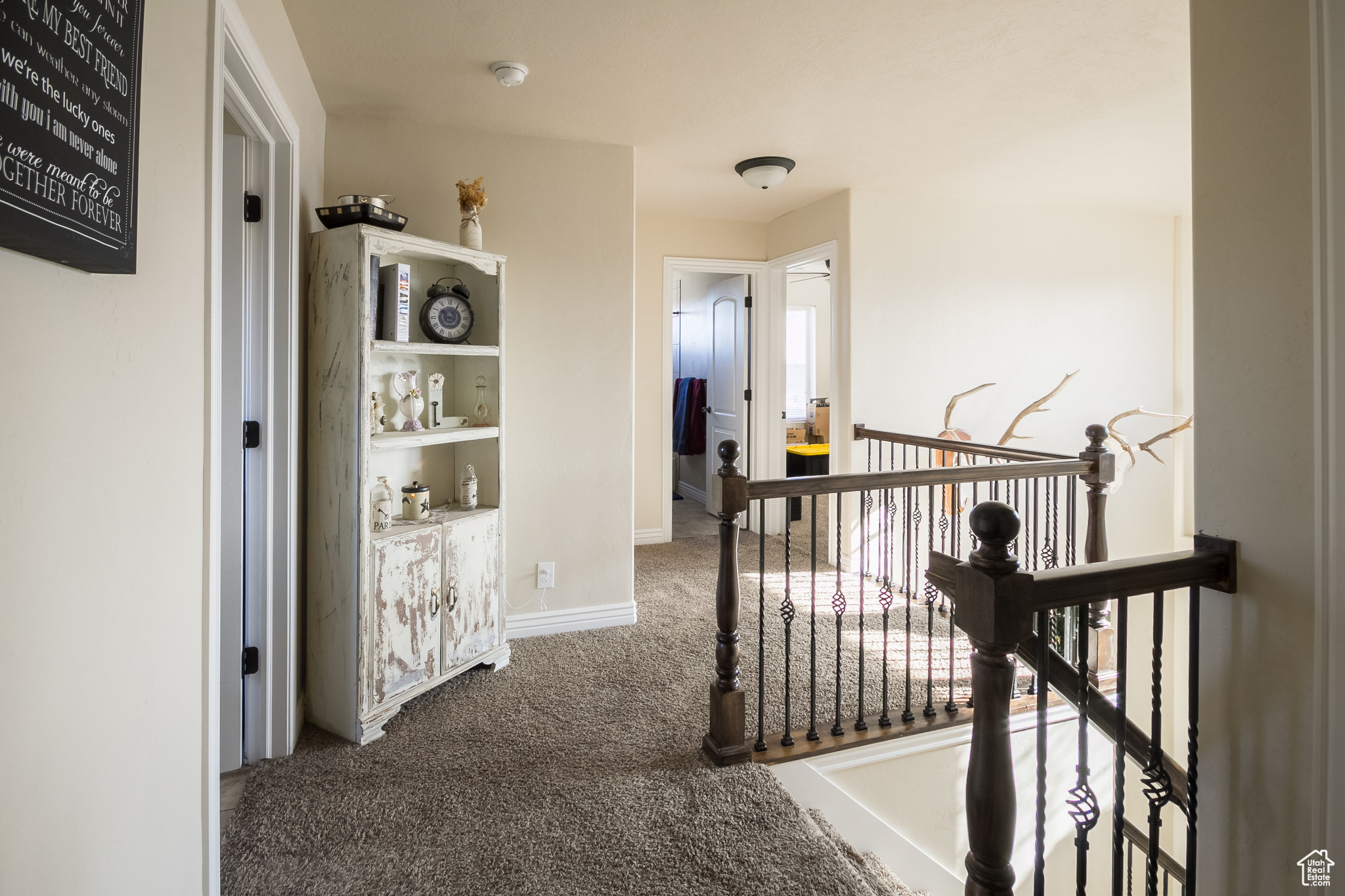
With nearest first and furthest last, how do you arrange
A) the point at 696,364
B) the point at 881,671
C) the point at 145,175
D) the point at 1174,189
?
the point at 145,175 → the point at 881,671 → the point at 1174,189 → the point at 696,364

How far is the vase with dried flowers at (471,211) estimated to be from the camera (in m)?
2.79

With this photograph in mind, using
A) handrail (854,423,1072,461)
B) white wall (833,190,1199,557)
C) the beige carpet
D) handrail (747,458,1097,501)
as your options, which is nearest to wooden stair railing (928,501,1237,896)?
the beige carpet

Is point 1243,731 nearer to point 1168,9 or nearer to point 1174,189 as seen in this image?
point 1168,9

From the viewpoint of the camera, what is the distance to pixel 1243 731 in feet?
4.12

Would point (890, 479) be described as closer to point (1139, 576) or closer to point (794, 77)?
point (1139, 576)

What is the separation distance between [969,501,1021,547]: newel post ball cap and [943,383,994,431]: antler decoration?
11.8 feet

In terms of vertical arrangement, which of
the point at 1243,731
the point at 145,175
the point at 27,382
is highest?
the point at 145,175

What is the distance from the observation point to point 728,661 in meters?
2.19

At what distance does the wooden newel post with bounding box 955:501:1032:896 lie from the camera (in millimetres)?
1061

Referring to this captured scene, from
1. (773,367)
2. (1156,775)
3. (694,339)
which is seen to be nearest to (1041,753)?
(1156,775)

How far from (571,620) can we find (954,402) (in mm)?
2802

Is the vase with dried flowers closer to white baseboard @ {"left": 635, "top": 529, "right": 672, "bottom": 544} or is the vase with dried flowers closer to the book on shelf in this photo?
the book on shelf

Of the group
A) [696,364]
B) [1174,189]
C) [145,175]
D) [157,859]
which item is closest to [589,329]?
[145,175]

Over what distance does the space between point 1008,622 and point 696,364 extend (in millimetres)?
5533
